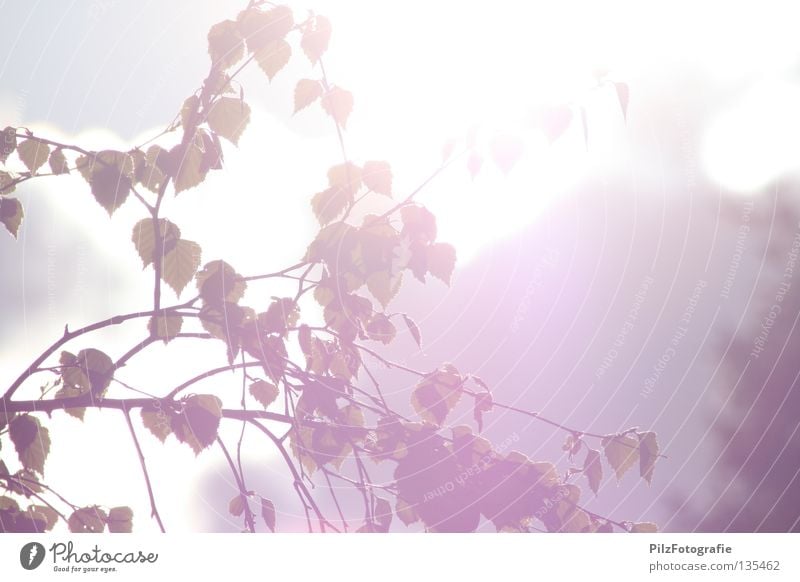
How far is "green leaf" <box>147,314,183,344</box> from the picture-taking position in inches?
45.0

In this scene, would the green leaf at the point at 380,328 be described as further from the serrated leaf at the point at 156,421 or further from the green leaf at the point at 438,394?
the serrated leaf at the point at 156,421

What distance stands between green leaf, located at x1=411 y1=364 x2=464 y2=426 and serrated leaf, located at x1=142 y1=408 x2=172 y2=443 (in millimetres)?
483

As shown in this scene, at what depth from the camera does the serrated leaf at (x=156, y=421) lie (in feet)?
3.91

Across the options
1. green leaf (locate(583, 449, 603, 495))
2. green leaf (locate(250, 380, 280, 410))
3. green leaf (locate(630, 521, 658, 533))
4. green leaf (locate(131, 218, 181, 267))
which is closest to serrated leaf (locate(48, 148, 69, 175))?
green leaf (locate(131, 218, 181, 267))

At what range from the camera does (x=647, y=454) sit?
1116 millimetres

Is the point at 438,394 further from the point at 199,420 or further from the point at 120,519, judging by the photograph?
the point at 120,519

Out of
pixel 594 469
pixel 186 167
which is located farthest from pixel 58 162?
pixel 594 469

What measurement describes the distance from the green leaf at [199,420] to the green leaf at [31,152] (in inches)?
22.4

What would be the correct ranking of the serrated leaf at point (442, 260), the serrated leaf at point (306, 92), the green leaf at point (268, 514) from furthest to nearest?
1. the green leaf at point (268, 514)
2. the serrated leaf at point (306, 92)
3. the serrated leaf at point (442, 260)

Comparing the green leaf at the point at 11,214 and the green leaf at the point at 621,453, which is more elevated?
the green leaf at the point at 11,214

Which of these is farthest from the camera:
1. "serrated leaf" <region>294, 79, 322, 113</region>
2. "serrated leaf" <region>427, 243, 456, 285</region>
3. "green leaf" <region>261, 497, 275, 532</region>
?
"green leaf" <region>261, 497, 275, 532</region>

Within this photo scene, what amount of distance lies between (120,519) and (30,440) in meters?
0.25

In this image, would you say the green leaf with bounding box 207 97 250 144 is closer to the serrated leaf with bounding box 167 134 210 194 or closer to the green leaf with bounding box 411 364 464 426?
the serrated leaf with bounding box 167 134 210 194
